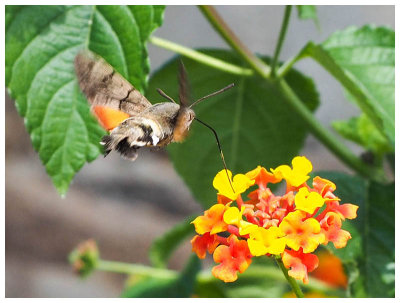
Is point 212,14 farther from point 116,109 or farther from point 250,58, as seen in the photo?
point 116,109

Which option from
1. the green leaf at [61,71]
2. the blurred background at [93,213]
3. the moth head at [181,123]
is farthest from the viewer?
the blurred background at [93,213]

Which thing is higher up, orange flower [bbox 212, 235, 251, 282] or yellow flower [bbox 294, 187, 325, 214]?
yellow flower [bbox 294, 187, 325, 214]

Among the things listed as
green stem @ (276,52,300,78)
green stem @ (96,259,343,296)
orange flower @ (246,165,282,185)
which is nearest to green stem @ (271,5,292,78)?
green stem @ (276,52,300,78)

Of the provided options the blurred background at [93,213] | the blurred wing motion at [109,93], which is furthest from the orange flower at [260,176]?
the blurred background at [93,213]

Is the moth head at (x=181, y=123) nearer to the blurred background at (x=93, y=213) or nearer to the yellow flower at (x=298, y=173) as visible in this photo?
the yellow flower at (x=298, y=173)

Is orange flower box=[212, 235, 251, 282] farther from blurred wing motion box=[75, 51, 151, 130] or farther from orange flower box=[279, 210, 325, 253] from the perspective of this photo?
blurred wing motion box=[75, 51, 151, 130]

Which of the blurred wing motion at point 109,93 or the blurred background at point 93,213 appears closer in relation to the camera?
the blurred wing motion at point 109,93
